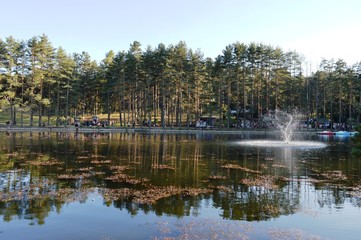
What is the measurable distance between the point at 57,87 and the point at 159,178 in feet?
196

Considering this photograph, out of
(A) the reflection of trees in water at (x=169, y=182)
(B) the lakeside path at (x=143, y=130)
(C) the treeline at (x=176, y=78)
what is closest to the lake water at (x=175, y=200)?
(A) the reflection of trees in water at (x=169, y=182)

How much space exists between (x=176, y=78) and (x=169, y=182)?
5239 cm

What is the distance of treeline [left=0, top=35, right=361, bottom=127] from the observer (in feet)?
216

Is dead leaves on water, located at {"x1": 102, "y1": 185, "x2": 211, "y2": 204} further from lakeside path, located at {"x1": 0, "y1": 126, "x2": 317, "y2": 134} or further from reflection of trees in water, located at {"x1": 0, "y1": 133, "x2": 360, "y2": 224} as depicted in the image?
lakeside path, located at {"x1": 0, "y1": 126, "x2": 317, "y2": 134}

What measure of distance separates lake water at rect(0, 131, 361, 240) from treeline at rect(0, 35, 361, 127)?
46.5 metres

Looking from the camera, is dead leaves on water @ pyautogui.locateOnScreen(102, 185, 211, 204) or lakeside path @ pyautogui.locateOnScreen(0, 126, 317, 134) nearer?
dead leaves on water @ pyautogui.locateOnScreen(102, 185, 211, 204)

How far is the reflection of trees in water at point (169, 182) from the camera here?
40.7 ft

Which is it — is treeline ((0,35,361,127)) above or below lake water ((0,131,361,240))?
above

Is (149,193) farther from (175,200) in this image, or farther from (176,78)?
(176,78)

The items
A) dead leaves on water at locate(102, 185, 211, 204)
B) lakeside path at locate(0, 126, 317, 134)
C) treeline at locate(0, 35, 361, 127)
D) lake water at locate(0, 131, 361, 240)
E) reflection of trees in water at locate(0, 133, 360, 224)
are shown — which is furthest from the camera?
treeline at locate(0, 35, 361, 127)

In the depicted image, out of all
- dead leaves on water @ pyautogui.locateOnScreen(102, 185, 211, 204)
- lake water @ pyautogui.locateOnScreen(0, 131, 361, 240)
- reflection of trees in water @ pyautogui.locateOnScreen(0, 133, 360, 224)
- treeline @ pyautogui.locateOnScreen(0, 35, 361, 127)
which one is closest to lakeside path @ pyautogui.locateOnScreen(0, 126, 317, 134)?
treeline @ pyautogui.locateOnScreen(0, 35, 361, 127)

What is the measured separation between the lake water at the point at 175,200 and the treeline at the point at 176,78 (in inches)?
1829

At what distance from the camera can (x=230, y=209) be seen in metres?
12.3

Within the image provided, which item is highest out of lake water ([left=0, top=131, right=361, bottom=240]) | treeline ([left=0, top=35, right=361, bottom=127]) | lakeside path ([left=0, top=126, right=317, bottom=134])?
treeline ([left=0, top=35, right=361, bottom=127])
